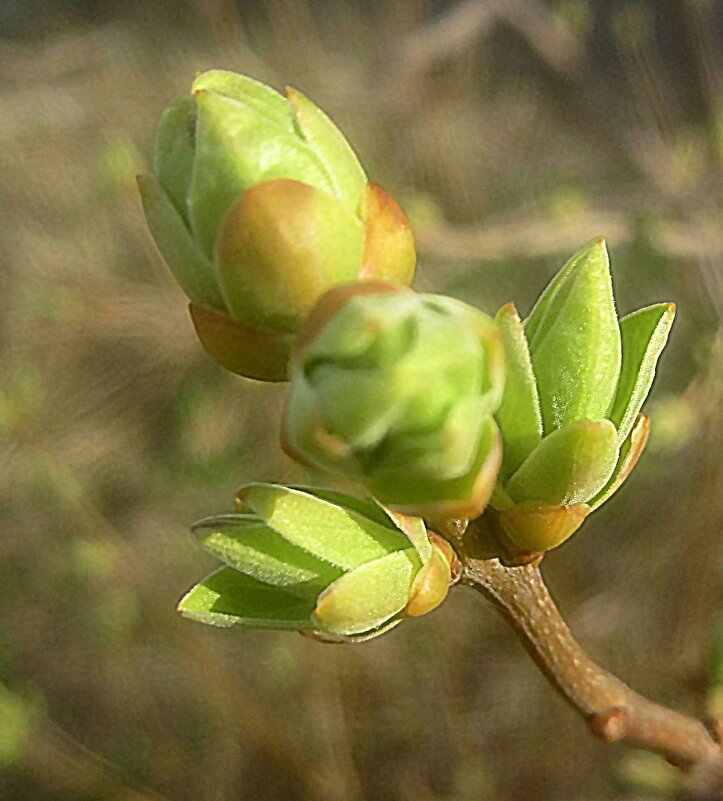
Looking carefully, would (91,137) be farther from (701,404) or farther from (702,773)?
(702,773)

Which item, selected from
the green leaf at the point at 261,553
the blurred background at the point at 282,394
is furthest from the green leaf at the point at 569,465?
the blurred background at the point at 282,394

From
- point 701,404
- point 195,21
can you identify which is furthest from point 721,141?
point 195,21

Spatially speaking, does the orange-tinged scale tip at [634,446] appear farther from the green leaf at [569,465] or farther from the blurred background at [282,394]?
the blurred background at [282,394]

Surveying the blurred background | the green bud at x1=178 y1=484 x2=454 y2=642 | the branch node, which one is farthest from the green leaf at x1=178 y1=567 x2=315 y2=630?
the blurred background

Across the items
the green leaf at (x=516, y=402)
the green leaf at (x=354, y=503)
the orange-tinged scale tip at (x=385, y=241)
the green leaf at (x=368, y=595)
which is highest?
the orange-tinged scale tip at (x=385, y=241)

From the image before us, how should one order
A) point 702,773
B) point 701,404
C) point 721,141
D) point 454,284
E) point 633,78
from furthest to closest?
point 633,78 < point 454,284 < point 721,141 < point 701,404 < point 702,773

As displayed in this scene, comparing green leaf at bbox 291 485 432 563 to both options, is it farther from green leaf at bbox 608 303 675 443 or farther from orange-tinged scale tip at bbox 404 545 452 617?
green leaf at bbox 608 303 675 443

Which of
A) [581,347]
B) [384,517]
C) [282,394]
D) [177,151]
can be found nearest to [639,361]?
[581,347]
